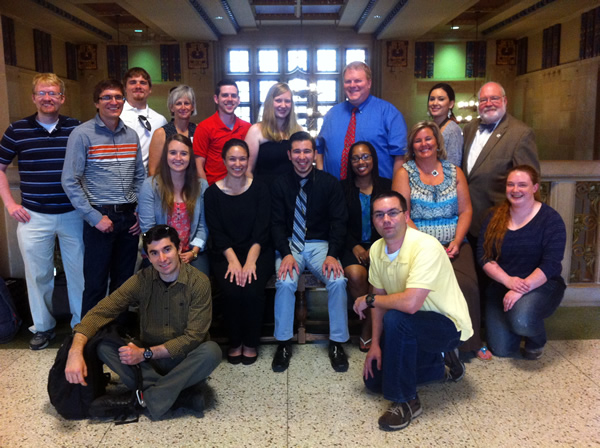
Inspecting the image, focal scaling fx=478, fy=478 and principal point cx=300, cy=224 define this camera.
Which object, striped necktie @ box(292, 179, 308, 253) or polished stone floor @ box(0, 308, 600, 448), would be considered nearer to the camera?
polished stone floor @ box(0, 308, 600, 448)

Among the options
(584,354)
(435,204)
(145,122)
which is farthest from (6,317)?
(584,354)

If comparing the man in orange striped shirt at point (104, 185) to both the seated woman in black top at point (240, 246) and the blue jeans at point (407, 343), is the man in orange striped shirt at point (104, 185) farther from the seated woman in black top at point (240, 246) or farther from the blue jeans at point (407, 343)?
the blue jeans at point (407, 343)

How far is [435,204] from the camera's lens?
119 inches

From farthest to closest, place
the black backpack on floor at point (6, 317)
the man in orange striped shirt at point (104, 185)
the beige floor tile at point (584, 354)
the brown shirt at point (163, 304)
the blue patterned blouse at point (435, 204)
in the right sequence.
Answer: the black backpack on floor at point (6, 317) < the blue patterned blouse at point (435, 204) < the man in orange striped shirt at point (104, 185) < the beige floor tile at point (584, 354) < the brown shirt at point (163, 304)

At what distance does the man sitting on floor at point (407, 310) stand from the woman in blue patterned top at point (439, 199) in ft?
2.06

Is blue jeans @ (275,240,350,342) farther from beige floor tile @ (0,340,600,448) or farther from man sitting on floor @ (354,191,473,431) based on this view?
man sitting on floor @ (354,191,473,431)

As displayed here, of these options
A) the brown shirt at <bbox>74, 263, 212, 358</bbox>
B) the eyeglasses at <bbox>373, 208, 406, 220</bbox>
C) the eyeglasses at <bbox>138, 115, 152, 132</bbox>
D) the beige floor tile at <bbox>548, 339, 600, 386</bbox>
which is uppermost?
the eyeglasses at <bbox>138, 115, 152, 132</bbox>

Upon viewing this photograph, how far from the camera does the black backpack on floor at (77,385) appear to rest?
2330mm

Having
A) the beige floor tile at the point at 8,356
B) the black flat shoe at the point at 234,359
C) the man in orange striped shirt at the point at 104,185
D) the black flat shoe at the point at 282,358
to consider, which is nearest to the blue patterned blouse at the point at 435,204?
the black flat shoe at the point at 282,358

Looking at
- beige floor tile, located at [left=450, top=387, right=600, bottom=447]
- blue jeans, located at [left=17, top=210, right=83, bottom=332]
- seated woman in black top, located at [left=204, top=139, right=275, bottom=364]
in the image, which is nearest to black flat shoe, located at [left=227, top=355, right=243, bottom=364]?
seated woman in black top, located at [left=204, top=139, right=275, bottom=364]

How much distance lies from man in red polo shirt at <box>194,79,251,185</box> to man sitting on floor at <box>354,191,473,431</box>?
1.54 metres

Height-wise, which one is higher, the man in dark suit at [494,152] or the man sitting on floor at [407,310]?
the man in dark suit at [494,152]

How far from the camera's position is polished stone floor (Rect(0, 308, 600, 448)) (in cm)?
218

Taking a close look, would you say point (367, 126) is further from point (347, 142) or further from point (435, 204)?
point (435, 204)
